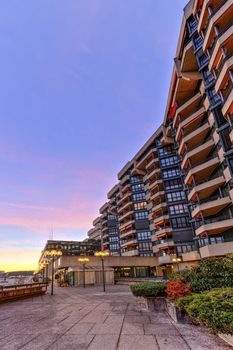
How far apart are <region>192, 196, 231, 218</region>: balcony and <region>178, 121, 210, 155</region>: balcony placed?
33.5 ft

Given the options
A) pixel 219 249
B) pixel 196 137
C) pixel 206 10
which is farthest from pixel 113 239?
pixel 206 10

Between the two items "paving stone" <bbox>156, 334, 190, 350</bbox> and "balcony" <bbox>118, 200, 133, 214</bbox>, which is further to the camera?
"balcony" <bbox>118, 200, 133, 214</bbox>

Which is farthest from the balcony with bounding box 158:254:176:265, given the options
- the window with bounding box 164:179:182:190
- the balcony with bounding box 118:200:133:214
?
the balcony with bounding box 118:200:133:214

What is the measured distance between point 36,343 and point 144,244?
190 ft

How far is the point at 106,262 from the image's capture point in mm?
45125

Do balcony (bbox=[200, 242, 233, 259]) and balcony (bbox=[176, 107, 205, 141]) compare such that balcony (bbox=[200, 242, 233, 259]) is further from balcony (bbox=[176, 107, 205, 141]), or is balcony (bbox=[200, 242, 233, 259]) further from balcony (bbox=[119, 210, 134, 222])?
balcony (bbox=[119, 210, 134, 222])

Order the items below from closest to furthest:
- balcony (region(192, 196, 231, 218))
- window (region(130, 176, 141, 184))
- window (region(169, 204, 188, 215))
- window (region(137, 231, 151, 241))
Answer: balcony (region(192, 196, 231, 218)) → window (region(169, 204, 188, 215)) → window (region(137, 231, 151, 241)) → window (region(130, 176, 141, 184))

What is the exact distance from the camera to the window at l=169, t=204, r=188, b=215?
50.1 m

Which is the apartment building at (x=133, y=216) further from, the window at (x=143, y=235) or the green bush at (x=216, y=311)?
the green bush at (x=216, y=311)

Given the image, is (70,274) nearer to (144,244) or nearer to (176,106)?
(144,244)

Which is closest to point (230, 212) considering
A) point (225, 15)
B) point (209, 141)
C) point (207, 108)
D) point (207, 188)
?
point (207, 188)

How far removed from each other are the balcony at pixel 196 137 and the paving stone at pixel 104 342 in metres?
31.1

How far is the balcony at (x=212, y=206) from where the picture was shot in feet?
93.5

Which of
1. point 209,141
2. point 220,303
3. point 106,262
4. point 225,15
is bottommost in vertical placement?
point 220,303
